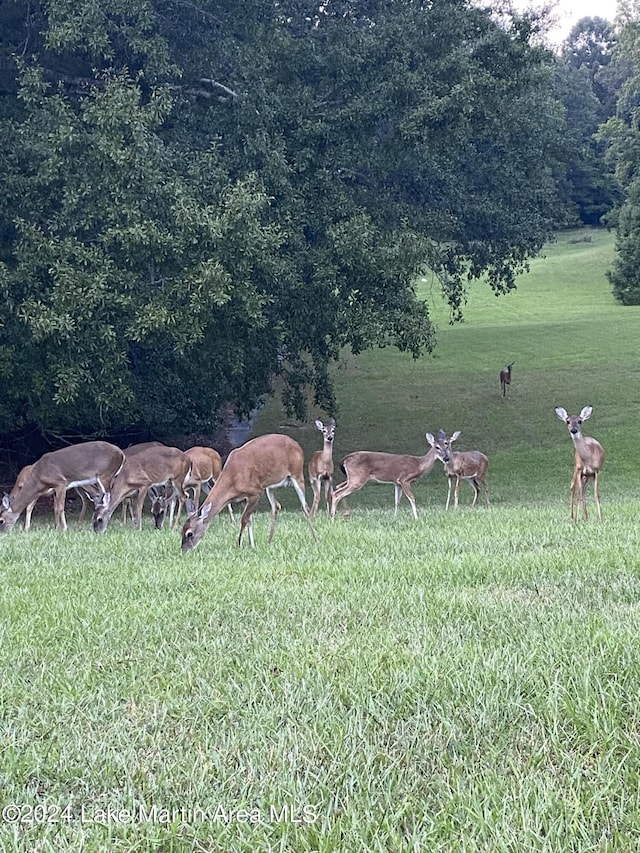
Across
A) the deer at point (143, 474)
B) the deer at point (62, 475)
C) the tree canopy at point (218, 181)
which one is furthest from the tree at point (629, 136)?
the deer at point (62, 475)

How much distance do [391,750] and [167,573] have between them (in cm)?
413

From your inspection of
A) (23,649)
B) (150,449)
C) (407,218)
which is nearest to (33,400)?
(150,449)

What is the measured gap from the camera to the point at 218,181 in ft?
47.2

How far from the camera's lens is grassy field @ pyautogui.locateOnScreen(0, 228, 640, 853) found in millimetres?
3051

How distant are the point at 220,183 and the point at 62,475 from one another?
4874 mm

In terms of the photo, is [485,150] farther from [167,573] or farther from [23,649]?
[23,649]

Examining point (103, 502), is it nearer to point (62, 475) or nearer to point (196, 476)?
point (62, 475)

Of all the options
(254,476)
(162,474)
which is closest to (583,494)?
(254,476)

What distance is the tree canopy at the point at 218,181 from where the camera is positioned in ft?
43.7

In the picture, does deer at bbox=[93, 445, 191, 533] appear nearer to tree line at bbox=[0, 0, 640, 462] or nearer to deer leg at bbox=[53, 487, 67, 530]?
deer leg at bbox=[53, 487, 67, 530]

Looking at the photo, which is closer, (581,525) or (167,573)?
(167,573)

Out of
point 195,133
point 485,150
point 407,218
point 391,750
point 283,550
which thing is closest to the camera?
point 391,750

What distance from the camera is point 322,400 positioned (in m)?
19.5

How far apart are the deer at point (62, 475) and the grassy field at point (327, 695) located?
3982mm
